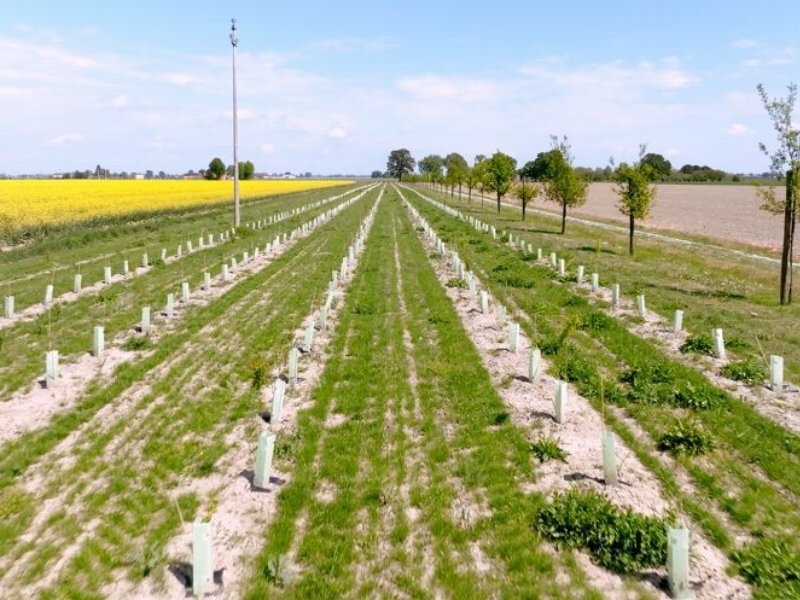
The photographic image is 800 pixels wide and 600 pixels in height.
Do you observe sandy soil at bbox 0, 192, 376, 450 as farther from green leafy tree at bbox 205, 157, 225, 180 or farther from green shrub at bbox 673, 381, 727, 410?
green leafy tree at bbox 205, 157, 225, 180

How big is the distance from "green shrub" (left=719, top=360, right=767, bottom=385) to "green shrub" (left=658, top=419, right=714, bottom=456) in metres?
3.28

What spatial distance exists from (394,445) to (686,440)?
14.1 ft

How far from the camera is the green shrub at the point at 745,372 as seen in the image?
429 inches

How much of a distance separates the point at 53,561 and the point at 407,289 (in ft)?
49.2

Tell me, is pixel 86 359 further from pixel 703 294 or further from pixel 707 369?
→ pixel 703 294

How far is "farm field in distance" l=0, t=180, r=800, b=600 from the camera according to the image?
5.69m

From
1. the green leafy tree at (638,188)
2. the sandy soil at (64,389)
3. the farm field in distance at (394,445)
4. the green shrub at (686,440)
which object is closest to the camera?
the farm field in distance at (394,445)

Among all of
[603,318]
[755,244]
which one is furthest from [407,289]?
[755,244]

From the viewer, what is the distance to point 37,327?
46.9ft

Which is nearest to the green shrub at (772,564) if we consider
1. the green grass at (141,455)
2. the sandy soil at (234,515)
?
the sandy soil at (234,515)

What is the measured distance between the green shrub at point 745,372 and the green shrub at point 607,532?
599cm

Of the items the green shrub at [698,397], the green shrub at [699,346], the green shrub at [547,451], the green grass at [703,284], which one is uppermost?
the green grass at [703,284]

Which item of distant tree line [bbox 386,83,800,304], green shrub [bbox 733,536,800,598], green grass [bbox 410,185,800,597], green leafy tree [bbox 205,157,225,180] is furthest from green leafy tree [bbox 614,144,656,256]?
green leafy tree [bbox 205,157,225,180]

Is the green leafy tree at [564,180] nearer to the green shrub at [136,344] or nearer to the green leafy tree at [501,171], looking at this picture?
the green leafy tree at [501,171]
